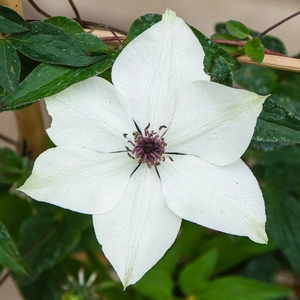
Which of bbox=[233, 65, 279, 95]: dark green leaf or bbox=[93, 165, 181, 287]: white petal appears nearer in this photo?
bbox=[93, 165, 181, 287]: white petal

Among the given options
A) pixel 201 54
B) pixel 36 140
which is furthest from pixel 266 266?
pixel 201 54

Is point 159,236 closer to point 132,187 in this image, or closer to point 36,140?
point 132,187

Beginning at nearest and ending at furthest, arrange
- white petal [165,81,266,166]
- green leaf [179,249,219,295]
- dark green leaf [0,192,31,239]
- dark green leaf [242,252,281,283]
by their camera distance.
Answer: white petal [165,81,266,166]
dark green leaf [0,192,31,239]
green leaf [179,249,219,295]
dark green leaf [242,252,281,283]

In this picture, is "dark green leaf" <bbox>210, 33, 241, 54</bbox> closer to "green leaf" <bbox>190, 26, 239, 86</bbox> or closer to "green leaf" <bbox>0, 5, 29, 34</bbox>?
"green leaf" <bbox>190, 26, 239, 86</bbox>

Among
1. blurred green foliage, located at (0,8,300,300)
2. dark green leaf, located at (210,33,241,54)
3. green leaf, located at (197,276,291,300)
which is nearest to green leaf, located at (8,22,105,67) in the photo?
blurred green foliage, located at (0,8,300,300)

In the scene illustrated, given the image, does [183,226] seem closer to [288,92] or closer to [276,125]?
[288,92]

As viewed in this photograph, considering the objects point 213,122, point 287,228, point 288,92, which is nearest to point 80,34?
point 213,122

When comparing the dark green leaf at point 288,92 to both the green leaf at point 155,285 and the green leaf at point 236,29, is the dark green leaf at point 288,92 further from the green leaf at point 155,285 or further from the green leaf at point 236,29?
the green leaf at point 155,285
